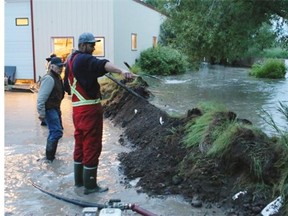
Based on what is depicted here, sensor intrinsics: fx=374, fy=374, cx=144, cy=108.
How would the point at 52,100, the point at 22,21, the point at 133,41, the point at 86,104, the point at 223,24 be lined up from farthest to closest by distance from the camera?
the point at 133,41 → the point at 22,21 → the point at 223,24 → the point at 52,100 → the point at 86,104

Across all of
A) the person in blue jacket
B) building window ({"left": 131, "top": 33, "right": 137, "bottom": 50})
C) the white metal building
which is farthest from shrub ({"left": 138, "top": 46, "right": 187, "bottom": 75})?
the person in blue jacket

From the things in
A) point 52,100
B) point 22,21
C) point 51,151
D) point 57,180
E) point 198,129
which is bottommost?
point 57,180

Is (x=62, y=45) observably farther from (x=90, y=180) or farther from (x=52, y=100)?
(x=90, y=180)

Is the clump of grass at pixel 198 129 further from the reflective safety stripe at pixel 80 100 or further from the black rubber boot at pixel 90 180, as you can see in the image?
the reflective safety stripe at pixel 80 100

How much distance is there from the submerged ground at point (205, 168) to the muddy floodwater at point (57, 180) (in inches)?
6.9

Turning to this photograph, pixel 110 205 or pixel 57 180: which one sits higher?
pixel 110 205

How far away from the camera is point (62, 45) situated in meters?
17.3

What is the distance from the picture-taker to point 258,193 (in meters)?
4.17

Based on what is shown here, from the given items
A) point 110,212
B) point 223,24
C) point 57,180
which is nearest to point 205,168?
point 110,212

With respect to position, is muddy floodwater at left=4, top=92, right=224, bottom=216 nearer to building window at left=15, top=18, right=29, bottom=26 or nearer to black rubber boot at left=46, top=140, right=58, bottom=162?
black rubber boot at left=46, top=140, right=58, bottom=162

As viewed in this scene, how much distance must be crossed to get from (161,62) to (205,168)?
16.2 metres

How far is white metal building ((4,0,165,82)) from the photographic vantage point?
16.7m

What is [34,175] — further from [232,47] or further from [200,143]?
[232,47]

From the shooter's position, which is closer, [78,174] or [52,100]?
[78,174]
